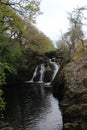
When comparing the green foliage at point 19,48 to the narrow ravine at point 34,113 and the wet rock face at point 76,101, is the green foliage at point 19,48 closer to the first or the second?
the narrow ravine at point 34,113

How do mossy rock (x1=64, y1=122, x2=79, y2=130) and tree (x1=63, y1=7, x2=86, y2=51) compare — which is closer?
mossy rock (x1=64, y1=122, x2=79, y2=130)

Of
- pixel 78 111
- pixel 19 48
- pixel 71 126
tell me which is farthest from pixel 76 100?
pixel 19 48

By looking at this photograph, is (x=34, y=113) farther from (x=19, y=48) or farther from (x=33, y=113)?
(x=19, y=48)

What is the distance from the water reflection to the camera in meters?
24.3

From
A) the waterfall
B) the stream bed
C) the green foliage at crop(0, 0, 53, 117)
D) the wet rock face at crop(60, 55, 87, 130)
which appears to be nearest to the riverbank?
the wet rock face at crop(60, 55, 87, 130)

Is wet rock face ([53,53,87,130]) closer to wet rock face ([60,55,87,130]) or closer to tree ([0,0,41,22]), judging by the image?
wet rock face ([60,55,87,130])

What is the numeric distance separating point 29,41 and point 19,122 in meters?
35.3

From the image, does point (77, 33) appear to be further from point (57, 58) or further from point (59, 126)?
point (59, 126)

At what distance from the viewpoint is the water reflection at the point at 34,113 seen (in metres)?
24.3

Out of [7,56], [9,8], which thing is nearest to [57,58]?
[7,56]

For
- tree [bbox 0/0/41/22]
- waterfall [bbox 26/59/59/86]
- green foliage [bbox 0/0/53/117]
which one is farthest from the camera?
waterfall [bbox 26/59/59/86]

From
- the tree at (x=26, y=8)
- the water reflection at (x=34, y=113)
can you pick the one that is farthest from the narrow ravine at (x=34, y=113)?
the tree at (x=26, y=8)

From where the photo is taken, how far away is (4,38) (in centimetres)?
Result: 4828

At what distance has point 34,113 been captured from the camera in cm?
2903
